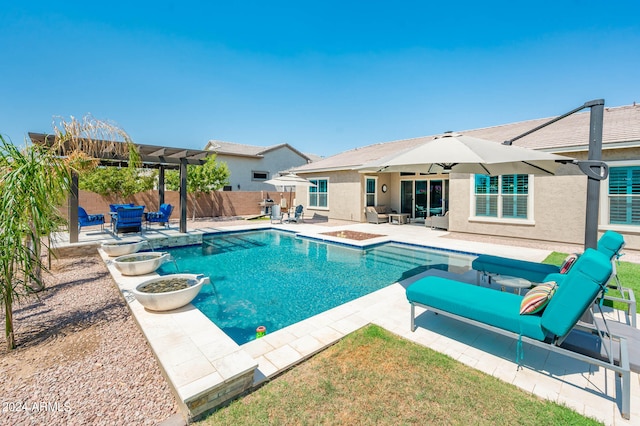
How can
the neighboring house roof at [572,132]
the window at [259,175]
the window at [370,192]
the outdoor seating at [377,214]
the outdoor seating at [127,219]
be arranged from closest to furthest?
the neighboring house roof at [572,132], the outdoor seating at [127,219], the outdoor seating at [377,214], the window at [370,192], the window at [259,175]

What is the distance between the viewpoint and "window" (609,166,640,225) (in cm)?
916

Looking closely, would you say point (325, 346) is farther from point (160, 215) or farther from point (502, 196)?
point (160, 215)

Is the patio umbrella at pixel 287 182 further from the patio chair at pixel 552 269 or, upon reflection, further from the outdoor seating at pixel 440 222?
the patio chair at pixel 552 269

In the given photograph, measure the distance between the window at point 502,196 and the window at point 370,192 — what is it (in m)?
6.19

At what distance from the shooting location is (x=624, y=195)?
9336 mm

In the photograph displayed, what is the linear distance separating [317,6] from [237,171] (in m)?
17.4

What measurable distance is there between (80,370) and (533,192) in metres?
13.6

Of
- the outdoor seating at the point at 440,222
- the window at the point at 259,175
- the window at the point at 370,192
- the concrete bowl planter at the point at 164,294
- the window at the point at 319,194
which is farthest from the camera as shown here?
the window at the point at 259,175

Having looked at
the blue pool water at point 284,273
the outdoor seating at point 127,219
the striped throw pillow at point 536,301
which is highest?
the outdoor seating at point 127,219

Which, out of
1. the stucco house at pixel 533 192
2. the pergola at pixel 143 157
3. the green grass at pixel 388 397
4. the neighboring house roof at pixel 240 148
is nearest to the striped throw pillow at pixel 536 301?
the green grass at pixel 388 397

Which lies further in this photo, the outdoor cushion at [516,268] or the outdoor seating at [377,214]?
the outdoor seating at [377,214]

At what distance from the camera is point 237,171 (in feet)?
88.9

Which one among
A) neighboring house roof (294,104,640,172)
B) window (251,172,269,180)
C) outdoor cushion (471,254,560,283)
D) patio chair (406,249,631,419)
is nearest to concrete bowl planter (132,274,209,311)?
patio chair (406,249,631,419)

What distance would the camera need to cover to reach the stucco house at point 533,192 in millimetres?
9344
